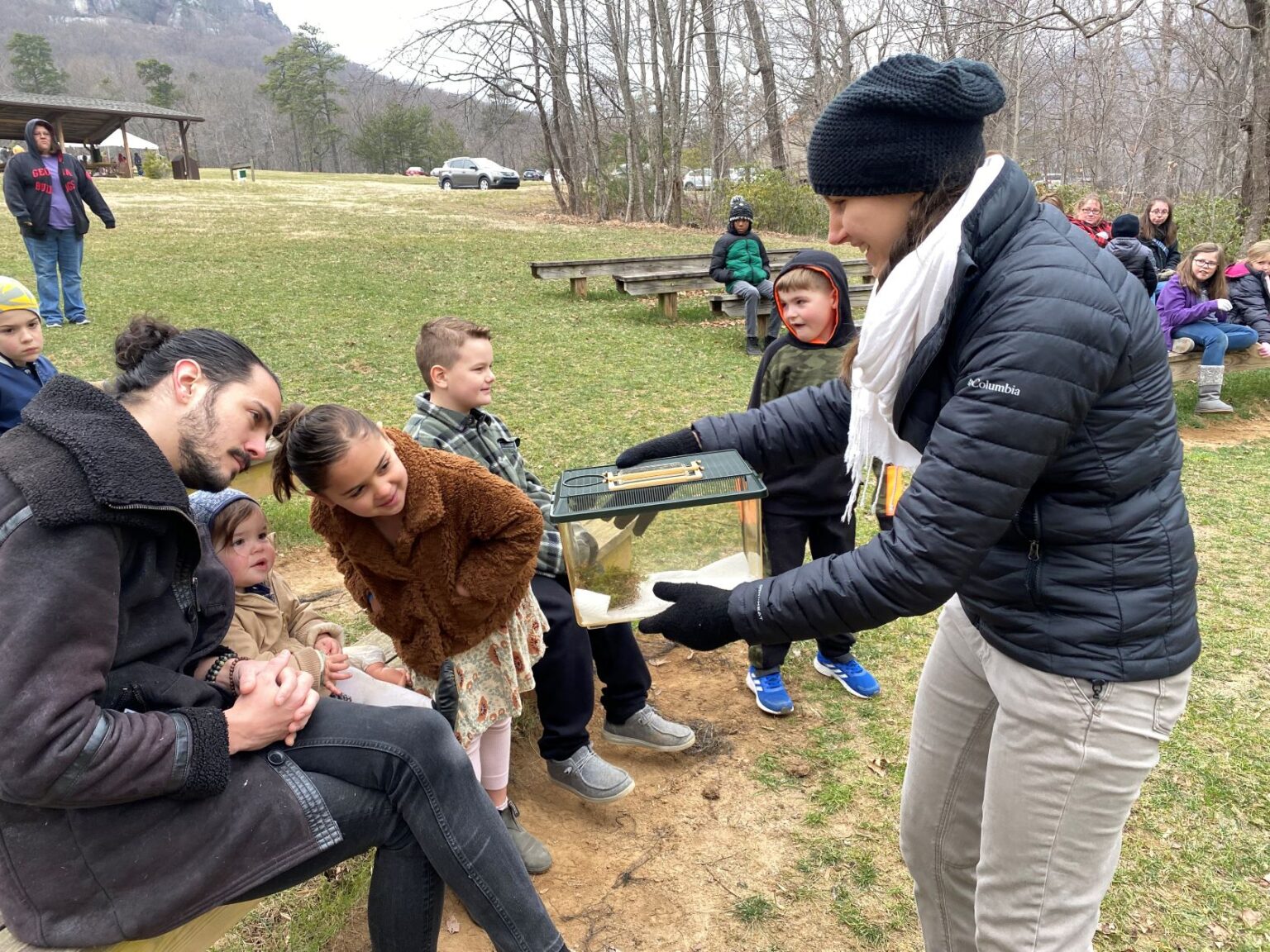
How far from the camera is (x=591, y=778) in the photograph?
2908 millimetres

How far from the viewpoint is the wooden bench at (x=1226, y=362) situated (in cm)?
729

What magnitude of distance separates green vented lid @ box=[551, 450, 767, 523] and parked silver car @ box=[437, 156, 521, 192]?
34985 mm

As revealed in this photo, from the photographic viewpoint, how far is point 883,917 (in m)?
2.52

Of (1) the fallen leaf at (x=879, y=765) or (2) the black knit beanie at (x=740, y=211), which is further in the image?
(2) the black knit beanie at (x=740, y=211)

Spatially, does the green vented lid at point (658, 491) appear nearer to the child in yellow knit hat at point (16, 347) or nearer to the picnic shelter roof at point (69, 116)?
the child in yellow knit hat at point (16, 347)

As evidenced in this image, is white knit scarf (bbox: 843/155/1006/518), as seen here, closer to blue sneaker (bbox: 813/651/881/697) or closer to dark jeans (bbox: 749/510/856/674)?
dark jeans (bbox: 749/510/856/674)

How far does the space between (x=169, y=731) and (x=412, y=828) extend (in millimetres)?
563

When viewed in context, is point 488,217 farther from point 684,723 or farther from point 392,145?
point 392,145

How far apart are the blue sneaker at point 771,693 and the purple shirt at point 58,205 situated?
347 inches

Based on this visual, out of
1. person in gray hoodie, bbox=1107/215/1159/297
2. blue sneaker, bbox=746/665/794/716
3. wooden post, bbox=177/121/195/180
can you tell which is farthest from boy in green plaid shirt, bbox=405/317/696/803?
wooden post, bbox=177/121/195/180

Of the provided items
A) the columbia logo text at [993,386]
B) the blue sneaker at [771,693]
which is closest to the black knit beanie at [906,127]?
the columbia logo text at [993,386]

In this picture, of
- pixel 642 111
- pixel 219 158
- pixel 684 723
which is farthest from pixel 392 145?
pixel 684 723

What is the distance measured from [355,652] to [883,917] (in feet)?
5.83

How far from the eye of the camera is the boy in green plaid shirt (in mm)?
2834
